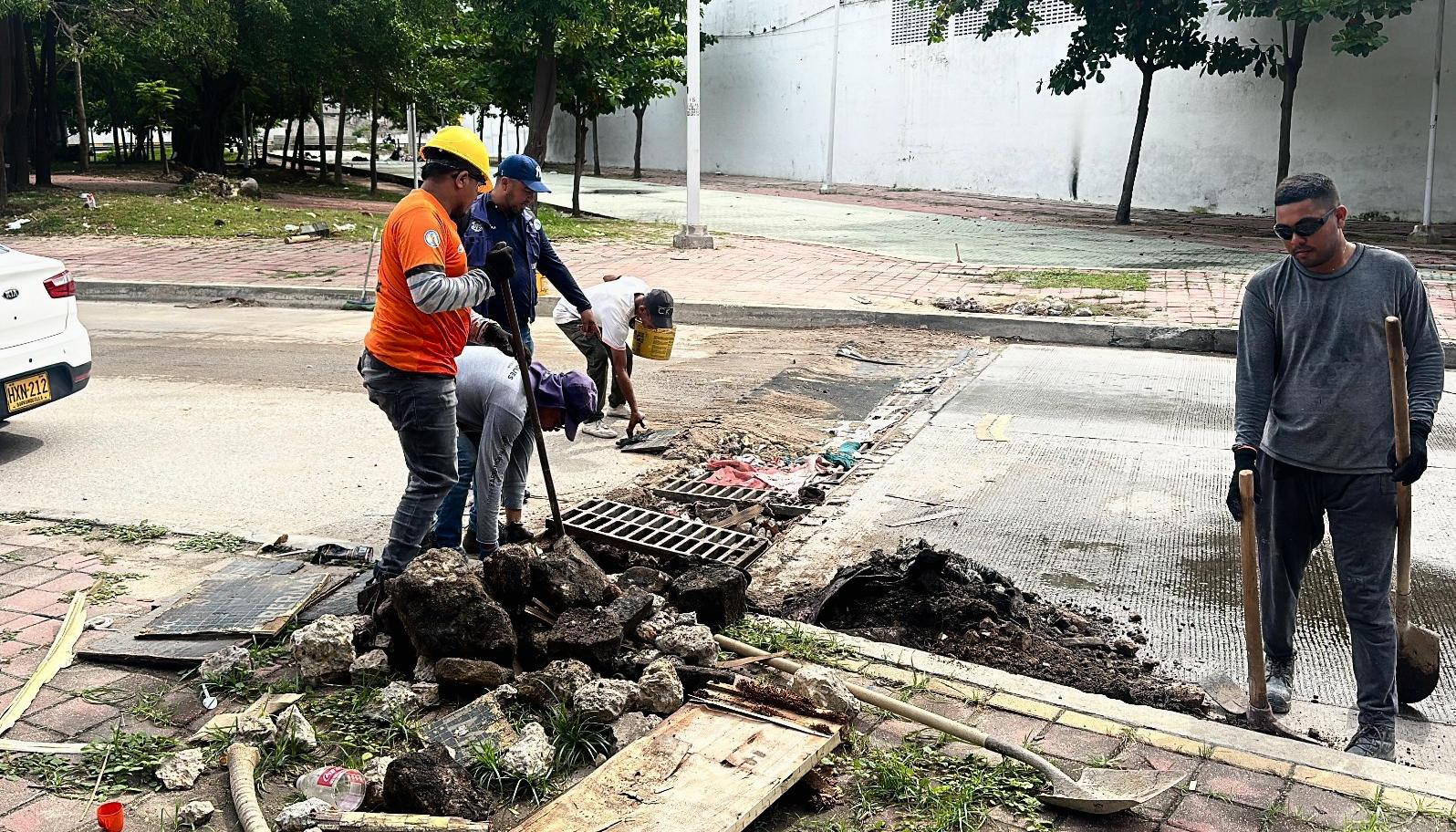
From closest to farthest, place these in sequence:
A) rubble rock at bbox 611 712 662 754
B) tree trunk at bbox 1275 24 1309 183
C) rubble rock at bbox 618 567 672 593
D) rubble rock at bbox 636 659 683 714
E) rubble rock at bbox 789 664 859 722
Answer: rubble rock at bbox 611 712 662 754 → rubble rock at bbox 789 664 859 722 → rubble rock at bbox 636 659 683 714 → rubble rock at bbox 618 567 672 593 → tree trunk at bbox 1275 24 1309 183

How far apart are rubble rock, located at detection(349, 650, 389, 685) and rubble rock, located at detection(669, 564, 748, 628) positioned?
104 centimetres

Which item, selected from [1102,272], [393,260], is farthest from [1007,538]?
[1102,272]

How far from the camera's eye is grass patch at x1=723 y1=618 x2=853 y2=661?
430cm

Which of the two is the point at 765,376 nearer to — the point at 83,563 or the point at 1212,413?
the point at 1212,413

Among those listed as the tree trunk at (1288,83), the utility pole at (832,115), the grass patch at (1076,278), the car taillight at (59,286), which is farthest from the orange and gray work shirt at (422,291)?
the utility pole at (832,115)

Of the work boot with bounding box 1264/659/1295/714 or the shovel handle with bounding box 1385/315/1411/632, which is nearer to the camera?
the shovel handle with bounding box 1385/315/1411/632

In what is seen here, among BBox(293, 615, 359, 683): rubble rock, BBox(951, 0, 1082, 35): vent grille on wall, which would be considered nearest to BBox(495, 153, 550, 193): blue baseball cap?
BBox(293, 615, 359, 683): rubble rock

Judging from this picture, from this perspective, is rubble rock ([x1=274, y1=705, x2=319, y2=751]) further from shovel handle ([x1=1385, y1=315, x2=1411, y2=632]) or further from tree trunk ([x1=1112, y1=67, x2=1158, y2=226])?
tree trunk ([x1=1112, y1=67, x2=1158, y2=226])

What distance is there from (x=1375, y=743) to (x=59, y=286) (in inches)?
287

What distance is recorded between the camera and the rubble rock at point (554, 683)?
3.72 m

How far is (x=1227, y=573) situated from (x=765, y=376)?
15.2 ft

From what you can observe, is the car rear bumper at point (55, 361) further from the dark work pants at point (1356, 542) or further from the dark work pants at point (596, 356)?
the dark work pants at point (1356, 542)

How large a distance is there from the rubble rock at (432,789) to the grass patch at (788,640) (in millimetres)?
1338

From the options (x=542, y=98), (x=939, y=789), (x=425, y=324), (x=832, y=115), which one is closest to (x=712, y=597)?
(x=939, y=789)
